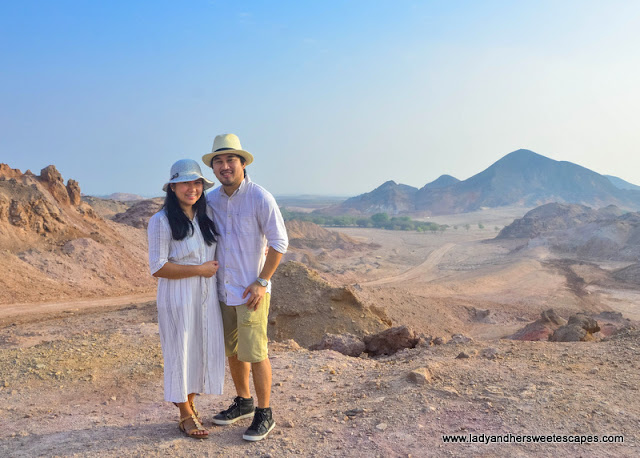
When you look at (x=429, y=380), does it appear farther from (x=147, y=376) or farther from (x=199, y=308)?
(x=147, y=376)

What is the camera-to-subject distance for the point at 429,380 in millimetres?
4117

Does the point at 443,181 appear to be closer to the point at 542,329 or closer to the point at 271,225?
the point at 542,329

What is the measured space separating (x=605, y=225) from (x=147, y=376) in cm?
3211

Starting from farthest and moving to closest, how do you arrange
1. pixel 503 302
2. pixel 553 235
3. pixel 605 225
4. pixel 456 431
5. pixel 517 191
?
1. pixel 517 191
2. pixel 553 235
3. pixel 605 225
4. pixel 503 302
5. pixel 456 431

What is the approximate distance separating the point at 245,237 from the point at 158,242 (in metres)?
0.57

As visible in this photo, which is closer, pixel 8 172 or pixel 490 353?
pixel 490 353

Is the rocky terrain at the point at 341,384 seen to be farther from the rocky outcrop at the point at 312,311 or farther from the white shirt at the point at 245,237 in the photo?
the white shirt at the point at 245,237

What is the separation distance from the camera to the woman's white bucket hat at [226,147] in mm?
3201

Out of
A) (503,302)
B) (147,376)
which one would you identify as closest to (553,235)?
(503,302)

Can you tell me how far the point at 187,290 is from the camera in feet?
10.5

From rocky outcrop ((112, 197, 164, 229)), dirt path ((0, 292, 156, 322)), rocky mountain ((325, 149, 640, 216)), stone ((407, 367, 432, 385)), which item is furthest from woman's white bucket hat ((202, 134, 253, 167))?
rocky mountain ((325, 149, 640, 216))

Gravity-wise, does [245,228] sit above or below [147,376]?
above

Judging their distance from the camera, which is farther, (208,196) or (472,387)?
(472,387)

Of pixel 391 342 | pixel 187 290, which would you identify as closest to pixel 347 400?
pixel 187 290
